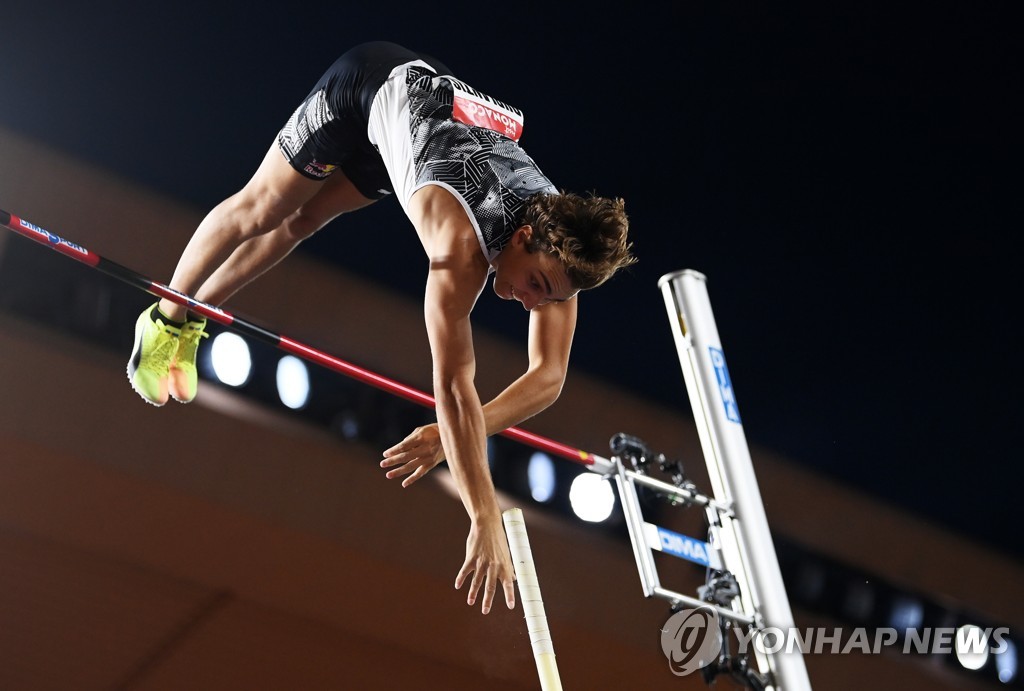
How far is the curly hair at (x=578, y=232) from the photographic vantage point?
102 inches

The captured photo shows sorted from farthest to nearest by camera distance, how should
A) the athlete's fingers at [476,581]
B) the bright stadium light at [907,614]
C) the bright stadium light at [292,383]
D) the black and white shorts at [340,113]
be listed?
the bright stadium light at [907,614] → the bright stadium light at [292,383] → the black and white shorts at [340,113] → the athlete's fingers at [476,581]

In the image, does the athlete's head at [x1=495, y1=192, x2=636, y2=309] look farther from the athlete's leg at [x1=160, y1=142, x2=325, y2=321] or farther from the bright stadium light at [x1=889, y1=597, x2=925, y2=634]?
the bright stadium light at [x1=889, y1=597, x2=925, y2=634]

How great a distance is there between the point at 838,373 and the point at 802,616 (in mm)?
1270

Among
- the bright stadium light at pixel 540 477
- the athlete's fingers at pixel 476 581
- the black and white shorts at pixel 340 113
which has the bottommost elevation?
the athlete's fingers at pixel 476 581

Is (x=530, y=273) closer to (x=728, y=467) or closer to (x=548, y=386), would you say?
(x=548, y=386)

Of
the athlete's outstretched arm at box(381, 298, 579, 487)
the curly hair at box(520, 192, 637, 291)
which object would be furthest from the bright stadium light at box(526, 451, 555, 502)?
the curly hair at box(520, 192, 637, 291)

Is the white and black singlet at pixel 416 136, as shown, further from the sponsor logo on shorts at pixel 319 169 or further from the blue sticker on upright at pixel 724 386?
the blue sticker on upright at pixel 724 386

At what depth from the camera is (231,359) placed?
4.63m

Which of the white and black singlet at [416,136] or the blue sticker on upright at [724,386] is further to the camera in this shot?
the blue sticker on upright at [724,386]

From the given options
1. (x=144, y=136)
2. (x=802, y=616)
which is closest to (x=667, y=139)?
(x=144, y=136)

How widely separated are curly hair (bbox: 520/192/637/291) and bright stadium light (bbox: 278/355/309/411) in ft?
7.62

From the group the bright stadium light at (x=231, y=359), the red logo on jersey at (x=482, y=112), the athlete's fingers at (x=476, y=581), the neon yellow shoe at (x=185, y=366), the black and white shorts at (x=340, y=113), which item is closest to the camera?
the athlete's fingers at (x=476, y=581)

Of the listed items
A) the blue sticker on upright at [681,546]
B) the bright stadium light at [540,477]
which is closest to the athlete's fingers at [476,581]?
the blue sticker on upright at [681,546]

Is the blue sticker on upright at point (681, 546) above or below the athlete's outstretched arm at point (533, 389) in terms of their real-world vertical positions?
below
